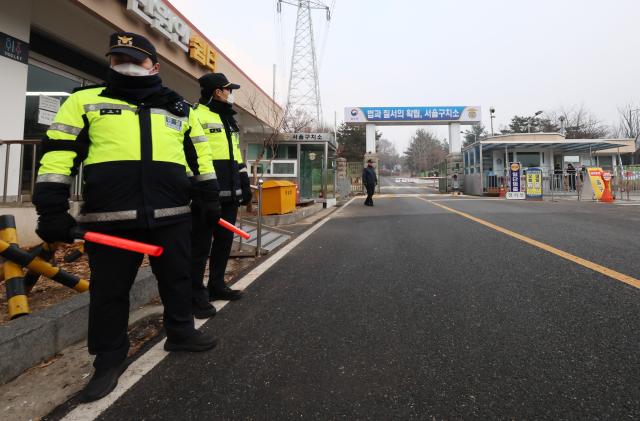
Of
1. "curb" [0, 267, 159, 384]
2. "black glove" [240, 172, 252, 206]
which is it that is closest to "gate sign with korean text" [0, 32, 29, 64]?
"black glove" [240, 172, 252, 206]

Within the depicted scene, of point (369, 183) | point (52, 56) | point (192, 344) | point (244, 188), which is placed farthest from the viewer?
point (369, 183)

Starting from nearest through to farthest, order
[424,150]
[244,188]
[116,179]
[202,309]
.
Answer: [116,179] → [202,309] → [244,188] → [424,150]

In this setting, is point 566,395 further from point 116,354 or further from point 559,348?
point 116,354

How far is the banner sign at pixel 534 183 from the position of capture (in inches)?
641

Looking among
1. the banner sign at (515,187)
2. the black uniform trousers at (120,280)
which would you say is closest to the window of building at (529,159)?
the banner sign at (515,187)

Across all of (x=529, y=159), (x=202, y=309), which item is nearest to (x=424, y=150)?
(x=529, y=159)

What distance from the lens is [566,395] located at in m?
1.75

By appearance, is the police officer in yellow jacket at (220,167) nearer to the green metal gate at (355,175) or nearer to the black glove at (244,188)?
the black glove at (244,188)

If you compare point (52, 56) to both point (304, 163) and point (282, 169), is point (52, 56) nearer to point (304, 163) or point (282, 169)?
point (282, 169)

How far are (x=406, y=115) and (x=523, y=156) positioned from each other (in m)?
8.48

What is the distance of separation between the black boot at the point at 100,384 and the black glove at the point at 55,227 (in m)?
0.74

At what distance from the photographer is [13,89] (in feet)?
17.2

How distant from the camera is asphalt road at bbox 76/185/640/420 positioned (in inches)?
68.2

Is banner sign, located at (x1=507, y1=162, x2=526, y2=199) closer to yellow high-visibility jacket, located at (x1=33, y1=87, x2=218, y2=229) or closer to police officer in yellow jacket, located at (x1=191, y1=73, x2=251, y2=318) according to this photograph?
police officer in yellow jacket, located at (x1=191, y1=73, x2=251, y2=318)
